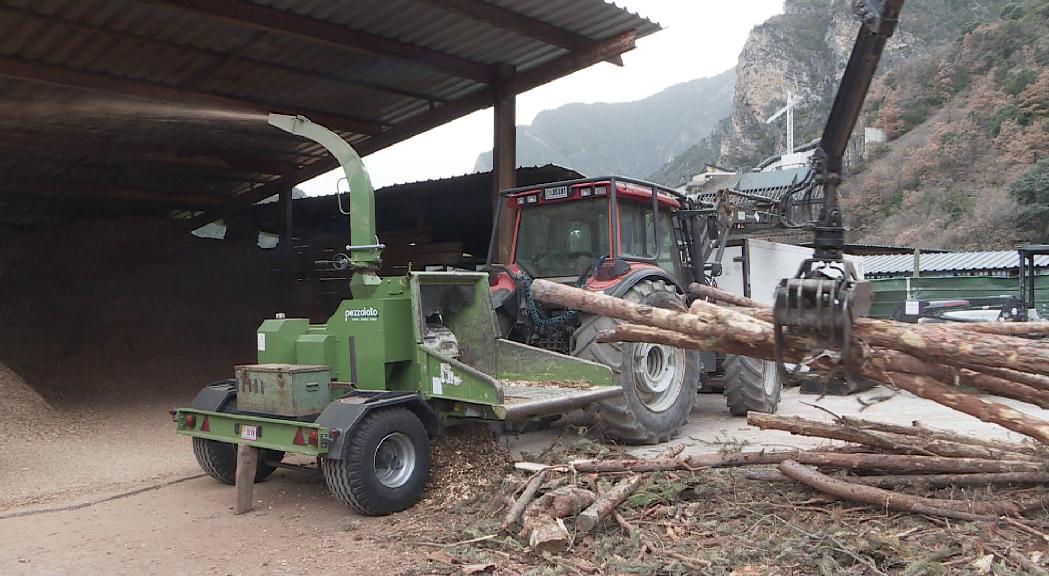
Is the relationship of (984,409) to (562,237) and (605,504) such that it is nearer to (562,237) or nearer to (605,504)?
(605,504)

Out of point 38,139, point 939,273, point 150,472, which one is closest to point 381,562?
point 150,472

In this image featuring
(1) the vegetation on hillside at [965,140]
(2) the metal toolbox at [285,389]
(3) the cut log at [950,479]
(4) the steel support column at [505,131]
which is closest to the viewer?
(3) the cut log at [950,479]

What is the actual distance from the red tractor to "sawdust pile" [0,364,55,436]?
17.4ft

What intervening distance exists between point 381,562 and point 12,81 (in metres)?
8.81

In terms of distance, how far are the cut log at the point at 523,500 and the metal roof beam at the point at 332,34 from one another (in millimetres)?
6294

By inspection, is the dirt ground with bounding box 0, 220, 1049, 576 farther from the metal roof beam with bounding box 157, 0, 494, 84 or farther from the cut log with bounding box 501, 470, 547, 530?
the metal roof beam with bounding box 157, 0, 494, 84

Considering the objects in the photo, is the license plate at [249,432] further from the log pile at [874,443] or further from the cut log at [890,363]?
the cut log at [890,363]

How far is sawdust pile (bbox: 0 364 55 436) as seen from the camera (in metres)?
8.44

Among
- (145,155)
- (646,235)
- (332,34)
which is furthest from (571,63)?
(145,155)

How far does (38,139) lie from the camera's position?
38.0 feet

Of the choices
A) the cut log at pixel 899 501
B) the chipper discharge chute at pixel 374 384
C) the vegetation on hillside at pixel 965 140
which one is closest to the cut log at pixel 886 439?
the cut log at pixel 899 501

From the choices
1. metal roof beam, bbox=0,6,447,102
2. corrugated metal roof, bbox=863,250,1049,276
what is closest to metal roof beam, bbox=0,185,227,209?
metal roof beam, bbox=0,6,447,102

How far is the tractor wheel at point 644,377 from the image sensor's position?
6.81 meters

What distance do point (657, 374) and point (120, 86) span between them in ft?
25.3
